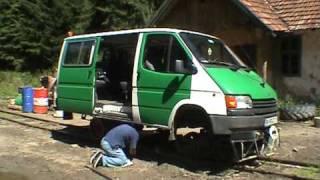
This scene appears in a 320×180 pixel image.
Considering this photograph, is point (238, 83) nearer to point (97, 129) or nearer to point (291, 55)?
point (97, 129)

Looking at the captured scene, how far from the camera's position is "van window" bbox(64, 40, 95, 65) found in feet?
43.3

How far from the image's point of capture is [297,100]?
19422 mm

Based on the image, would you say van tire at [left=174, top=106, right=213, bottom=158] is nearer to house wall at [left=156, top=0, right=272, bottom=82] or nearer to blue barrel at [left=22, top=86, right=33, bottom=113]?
house wall at [left=156, top=0, right=272, bottom=82]

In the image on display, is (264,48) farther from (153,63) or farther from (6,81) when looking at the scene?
(6,81)

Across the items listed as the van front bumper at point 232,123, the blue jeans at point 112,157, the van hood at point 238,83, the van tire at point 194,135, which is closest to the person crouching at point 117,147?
the blue jeans at point 112,157

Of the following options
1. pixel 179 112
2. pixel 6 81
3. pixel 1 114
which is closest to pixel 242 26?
pixel 1 114

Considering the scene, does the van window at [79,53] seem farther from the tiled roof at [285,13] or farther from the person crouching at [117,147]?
the tiled roof at [285,13]

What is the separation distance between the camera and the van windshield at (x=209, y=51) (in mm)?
10898

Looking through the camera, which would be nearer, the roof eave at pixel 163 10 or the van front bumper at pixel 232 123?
the van front bumper at pixel 232 123

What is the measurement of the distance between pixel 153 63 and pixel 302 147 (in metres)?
3.59

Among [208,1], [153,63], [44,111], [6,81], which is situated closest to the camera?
[153,63]

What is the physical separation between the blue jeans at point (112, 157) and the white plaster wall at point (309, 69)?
977 cm

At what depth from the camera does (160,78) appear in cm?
1118

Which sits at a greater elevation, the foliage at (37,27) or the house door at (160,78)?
the foliage at (37,27)
